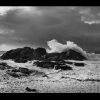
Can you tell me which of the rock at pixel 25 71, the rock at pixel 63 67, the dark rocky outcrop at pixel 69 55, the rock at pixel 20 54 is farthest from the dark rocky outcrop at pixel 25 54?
the rock at pixel 25 71

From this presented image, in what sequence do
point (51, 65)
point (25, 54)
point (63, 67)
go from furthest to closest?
1. point (25, 54)
2. point (51, 65)
3. point (63, 67)

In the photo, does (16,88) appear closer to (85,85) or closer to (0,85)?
(0,85)

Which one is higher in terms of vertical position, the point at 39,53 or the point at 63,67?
the point at 63,67

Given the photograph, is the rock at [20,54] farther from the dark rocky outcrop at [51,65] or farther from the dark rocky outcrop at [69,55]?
the dark rocky outcrop at [51,65]

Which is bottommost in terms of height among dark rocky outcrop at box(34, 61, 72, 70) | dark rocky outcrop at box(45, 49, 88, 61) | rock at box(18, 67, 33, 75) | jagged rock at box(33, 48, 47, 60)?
dark rocky outcrop at box(45, 49, 88, 61)

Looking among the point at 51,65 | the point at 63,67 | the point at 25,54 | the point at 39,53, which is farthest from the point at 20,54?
the point at 63,67

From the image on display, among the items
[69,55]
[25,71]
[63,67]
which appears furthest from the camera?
[69,55]

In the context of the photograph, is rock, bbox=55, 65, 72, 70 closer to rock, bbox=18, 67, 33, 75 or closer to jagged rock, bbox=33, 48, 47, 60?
rock, bbox=18, 67, 33, 75

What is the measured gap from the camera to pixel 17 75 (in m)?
6.57

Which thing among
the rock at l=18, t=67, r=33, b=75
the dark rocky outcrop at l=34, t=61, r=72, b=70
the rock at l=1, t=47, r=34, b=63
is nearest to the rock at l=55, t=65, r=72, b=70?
Answer: the dark rocky outcrop at l=34, t=61, r=72, b=70

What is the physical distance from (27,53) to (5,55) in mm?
1052

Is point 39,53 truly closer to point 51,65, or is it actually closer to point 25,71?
point 51,65
